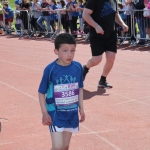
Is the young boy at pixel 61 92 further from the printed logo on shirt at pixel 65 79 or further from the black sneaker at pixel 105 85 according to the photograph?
the black sneaker at pixel 105 85

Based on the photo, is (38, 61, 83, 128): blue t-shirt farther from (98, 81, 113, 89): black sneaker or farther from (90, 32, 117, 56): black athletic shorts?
(98, 81, 113, 89): black sneaker

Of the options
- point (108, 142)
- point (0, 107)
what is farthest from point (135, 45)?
point (108, 142)

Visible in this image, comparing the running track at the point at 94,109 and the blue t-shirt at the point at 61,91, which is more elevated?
the blue t-shirt at the point at 61,91

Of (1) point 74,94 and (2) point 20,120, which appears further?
(2) point 20,120

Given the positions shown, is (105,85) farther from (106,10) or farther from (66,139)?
(66,139)

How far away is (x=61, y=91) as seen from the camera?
14.6 feet

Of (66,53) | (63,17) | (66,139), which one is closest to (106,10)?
(66,53)

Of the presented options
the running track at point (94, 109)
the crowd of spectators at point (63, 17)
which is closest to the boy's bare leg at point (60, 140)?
the running track at point (94, 109)

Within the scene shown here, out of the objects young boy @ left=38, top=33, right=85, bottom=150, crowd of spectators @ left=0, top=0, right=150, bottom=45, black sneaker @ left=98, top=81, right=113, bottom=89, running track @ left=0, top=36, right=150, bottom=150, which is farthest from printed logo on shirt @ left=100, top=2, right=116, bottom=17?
crowd of spectators @ left=0, top=0, right=150, bottom=45

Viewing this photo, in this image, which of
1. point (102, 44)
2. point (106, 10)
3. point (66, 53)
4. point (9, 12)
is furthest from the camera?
point (9, 12)

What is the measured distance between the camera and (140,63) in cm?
1254

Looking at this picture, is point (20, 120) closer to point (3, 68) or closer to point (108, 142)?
point (108, 142)

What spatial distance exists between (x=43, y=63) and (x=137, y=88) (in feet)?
14.5

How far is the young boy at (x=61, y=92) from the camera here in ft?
14.3
